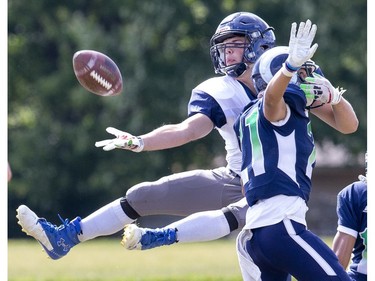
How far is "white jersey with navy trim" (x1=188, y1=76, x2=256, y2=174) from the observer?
20.4 ft

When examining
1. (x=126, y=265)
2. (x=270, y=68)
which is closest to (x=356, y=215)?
(x=270, y=68)

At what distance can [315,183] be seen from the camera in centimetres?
3303

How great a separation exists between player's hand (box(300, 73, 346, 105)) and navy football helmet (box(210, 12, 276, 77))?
0.94 m

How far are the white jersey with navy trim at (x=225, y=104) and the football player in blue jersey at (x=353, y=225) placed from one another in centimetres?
88

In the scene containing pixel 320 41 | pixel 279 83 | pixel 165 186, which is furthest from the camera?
pixel 320 41

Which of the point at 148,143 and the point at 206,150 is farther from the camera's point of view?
the point at 206,150

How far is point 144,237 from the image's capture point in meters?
5.64

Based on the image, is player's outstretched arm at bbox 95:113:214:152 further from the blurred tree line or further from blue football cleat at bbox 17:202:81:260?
the blurred tree line

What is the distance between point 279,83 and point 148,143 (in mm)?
1305

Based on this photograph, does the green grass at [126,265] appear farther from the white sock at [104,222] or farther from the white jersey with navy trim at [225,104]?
the white jersey with navy trim at [225,104]

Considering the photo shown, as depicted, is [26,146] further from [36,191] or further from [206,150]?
[206,150]
